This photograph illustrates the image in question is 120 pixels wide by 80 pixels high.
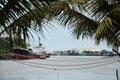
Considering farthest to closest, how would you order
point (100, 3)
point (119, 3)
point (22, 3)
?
point (100, 3)
point (119, 3)
point (22, 3)

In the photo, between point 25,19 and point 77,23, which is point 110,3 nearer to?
point 77,23

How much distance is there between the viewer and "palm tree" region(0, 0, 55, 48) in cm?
310

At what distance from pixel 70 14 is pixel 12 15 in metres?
4.32

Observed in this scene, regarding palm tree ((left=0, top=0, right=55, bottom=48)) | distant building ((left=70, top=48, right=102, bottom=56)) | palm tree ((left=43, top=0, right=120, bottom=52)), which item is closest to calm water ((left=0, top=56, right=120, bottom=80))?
distant building ((left=70, top=48, right=102, bottom=56))

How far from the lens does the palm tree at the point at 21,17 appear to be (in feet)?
10.2

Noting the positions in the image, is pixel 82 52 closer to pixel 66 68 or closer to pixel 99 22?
pixel 66 68

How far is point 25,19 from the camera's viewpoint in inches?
135

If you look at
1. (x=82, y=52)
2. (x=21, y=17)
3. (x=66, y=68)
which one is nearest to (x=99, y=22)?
(x=21, y=17)

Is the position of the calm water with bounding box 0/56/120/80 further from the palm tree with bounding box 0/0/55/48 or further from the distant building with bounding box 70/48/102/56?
the palm tree with bounding box 0/0/55/48

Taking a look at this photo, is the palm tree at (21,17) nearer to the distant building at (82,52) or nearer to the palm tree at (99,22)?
the palm tree at (99,22)

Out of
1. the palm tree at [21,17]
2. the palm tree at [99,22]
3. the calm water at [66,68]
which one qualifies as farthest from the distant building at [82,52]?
the palm tree at [21,17]

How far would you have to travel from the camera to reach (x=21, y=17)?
3.29 meters

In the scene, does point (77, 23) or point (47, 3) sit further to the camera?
point (77, 23)

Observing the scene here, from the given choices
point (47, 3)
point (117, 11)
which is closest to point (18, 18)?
point (47, 3)
